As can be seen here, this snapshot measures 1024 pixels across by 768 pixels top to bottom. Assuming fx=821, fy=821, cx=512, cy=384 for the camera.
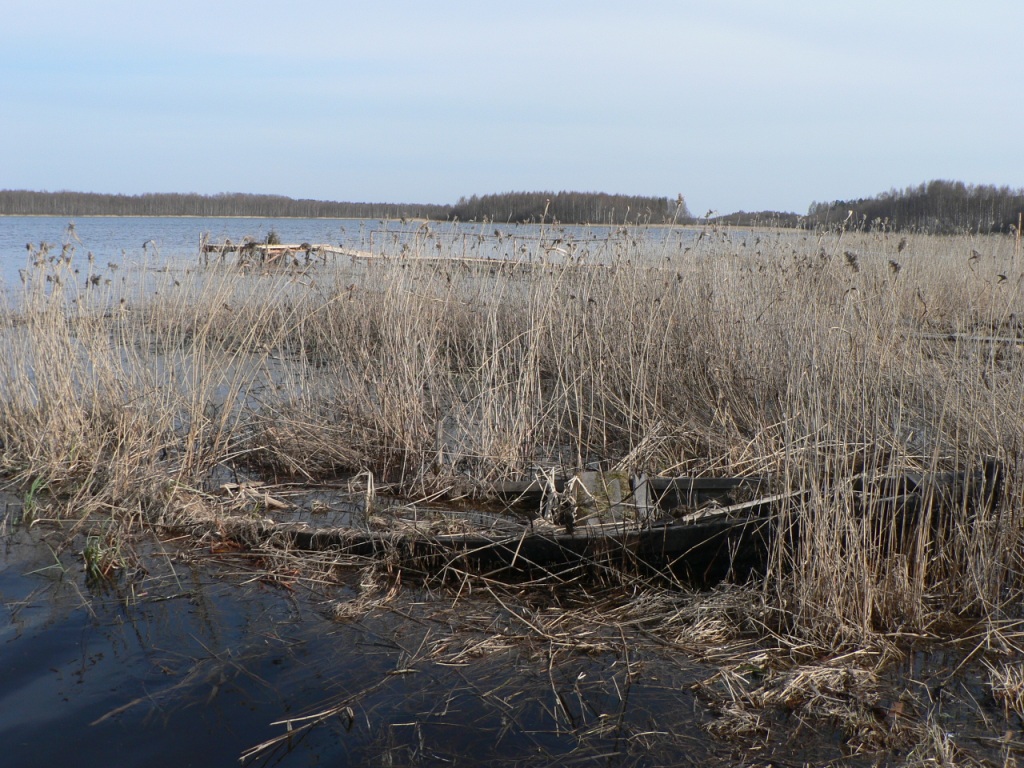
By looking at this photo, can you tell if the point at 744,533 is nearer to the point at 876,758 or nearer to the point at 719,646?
the point at 719,646

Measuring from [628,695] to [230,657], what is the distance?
1509 mm

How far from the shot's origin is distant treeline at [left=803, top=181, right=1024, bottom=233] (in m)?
19.3

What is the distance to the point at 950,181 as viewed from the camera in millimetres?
25484

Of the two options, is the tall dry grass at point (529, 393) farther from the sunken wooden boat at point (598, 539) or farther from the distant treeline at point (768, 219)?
the distant treeline at point (768, 219)

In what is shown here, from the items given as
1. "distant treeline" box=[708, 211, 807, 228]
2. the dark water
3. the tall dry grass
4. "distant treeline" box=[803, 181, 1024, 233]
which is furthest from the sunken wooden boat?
"distant treeline" box=[803, 181, 1024, 233]

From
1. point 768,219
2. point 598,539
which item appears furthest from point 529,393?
point 768,219

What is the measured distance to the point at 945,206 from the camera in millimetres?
21656

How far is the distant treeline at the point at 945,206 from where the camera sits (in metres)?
19.3

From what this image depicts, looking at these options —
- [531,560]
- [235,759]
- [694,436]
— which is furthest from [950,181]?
[235,759]

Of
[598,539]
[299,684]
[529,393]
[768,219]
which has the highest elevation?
[768,219]

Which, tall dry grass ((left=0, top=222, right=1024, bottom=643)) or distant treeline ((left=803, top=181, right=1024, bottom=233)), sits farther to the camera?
distant treeline ((left=803, top=181, right=1024, bottom=233))

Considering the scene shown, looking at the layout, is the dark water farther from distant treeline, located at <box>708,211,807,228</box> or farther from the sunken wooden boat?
distant treeline, located at <box>708,211,807,228</box>

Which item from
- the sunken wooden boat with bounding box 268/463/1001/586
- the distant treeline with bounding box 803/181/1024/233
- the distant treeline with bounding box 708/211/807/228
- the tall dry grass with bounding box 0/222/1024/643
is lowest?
the sunken wooden boat with bounding box 268/463/1001/586

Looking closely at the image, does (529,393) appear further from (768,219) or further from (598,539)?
(768,219)
